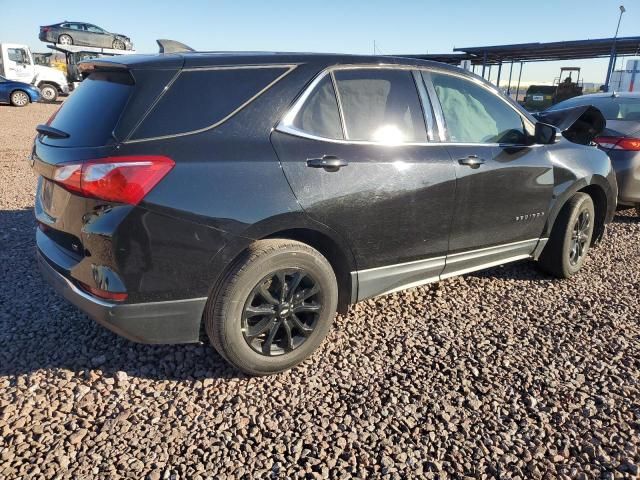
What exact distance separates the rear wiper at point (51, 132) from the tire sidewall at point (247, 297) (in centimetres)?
116

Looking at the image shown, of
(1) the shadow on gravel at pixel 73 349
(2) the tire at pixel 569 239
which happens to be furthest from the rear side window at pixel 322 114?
(2) the tire at pixel 569 239

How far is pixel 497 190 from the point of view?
3.60 meters

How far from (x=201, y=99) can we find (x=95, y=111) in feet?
1.79

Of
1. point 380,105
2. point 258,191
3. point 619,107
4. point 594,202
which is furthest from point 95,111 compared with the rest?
point 619,107

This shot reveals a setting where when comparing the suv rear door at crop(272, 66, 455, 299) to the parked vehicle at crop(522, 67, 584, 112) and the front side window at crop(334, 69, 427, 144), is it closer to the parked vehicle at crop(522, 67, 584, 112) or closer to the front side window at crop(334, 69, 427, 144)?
the front side window at crop(334, 69, 427, 144)

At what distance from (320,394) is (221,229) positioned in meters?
1.05

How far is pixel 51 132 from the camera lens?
2672mm

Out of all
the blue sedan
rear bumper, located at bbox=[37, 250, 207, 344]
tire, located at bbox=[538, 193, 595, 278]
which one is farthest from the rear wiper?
the blue sedan

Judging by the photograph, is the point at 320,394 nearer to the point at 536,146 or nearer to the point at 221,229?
the point at 221,229

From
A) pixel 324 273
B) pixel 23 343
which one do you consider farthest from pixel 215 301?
pixel 23 343

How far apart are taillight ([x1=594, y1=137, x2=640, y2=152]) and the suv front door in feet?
8.44

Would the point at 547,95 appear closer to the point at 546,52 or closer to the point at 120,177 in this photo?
the point at 546,52

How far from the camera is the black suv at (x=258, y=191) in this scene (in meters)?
2.34

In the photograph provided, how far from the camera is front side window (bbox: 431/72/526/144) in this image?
3.45 m
